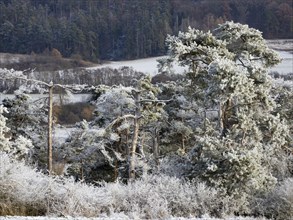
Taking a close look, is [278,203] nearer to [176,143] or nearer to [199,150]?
[199,150]

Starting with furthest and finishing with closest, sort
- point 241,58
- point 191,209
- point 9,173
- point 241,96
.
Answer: point 241,58 → point 241,96 → point 191,209 → point 9,173

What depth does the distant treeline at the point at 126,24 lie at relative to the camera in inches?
4437

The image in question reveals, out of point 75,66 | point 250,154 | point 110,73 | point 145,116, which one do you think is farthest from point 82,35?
point 250,154

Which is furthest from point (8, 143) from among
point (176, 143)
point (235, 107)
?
point (176, 143)

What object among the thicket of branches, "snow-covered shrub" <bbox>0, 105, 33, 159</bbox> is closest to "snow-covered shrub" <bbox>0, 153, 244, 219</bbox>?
the thicket of branches

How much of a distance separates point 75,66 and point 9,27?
1211 inches

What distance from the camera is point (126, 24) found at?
123 m

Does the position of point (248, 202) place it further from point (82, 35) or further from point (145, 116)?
point (82, 35)

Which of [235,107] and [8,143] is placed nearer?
[235,107]

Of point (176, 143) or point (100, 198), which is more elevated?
point (100, 198)

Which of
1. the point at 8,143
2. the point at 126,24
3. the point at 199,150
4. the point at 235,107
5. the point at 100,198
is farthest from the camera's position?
the point at 126,24

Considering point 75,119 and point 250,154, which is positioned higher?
point 250,154

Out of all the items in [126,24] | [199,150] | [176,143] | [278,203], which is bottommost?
[176,143]

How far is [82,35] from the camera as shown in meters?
114
